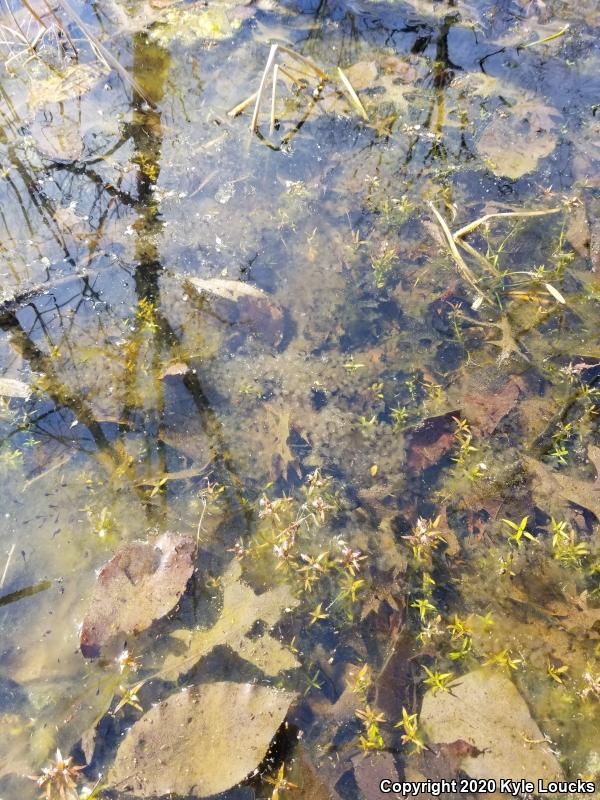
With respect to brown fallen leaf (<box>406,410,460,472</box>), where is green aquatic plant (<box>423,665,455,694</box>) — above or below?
below

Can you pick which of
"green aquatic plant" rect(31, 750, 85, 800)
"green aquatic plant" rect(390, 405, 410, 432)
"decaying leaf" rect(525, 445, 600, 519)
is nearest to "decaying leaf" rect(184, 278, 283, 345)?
"green aquatic plant" rect(390, 405, 410, 432)

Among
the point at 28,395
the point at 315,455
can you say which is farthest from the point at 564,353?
the point at 28,395

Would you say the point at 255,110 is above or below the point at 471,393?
above

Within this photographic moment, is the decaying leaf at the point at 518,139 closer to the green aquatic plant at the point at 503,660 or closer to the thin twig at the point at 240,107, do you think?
the thin twig at the point at 240,107

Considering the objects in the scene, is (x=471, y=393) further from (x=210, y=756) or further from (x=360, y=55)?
(x=360, y=55)

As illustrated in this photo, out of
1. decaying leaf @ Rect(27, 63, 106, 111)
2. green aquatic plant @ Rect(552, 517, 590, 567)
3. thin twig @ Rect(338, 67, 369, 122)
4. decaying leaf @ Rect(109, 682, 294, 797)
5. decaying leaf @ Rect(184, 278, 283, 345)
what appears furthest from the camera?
decaying leaf @ Rect(27, 63, 106, 111)

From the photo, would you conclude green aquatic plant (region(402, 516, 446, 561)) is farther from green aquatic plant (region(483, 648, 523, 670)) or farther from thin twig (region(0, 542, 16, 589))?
thin twig (region(0, 542, 16, 589))

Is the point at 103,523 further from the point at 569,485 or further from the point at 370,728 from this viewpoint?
the point at 569,485

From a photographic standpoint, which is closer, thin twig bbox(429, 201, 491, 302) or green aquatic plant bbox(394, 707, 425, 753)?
green aquatic plant bbox(394, 707, 425, 753)
